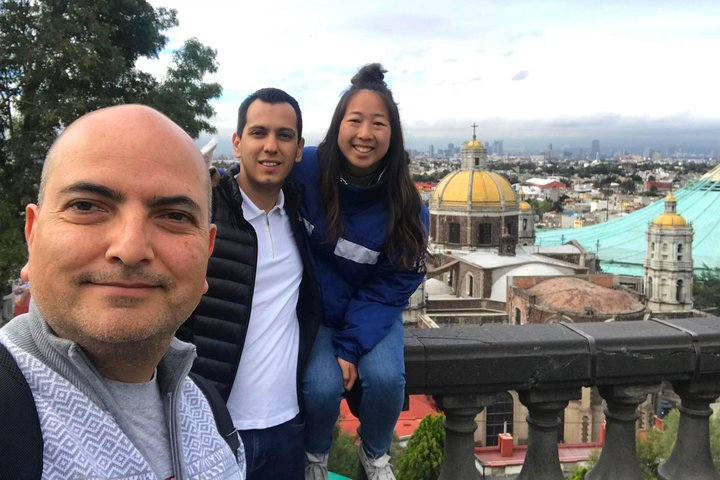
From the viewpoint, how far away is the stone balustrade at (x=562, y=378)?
8.55ft

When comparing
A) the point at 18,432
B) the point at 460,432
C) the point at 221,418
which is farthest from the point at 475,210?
the point at 18,432

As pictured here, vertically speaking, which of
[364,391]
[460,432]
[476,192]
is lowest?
[476,192]

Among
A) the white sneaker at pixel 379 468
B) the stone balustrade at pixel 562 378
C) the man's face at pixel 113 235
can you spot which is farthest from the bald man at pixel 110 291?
the stone balustrade at pixel 562 378

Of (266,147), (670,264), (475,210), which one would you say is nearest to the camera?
(266,147)

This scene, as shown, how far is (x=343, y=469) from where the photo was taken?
11.0 metres

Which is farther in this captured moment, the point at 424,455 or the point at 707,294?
the point at 707,294

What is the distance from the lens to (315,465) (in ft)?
7.39

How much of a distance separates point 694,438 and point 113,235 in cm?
276

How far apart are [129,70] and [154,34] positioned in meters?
0.74

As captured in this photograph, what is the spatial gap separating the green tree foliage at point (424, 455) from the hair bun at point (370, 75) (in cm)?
1018

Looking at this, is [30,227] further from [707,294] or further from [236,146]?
[707,294]

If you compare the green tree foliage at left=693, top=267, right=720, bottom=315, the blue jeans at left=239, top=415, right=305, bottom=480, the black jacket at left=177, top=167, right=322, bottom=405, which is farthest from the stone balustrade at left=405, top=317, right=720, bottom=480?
the green tree foliage at left=693, top=267, right=720, bottom=315

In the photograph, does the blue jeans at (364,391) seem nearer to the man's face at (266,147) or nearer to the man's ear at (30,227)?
the man's face at (266,147)

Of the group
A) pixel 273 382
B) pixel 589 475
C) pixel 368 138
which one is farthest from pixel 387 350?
pixel 589 475
